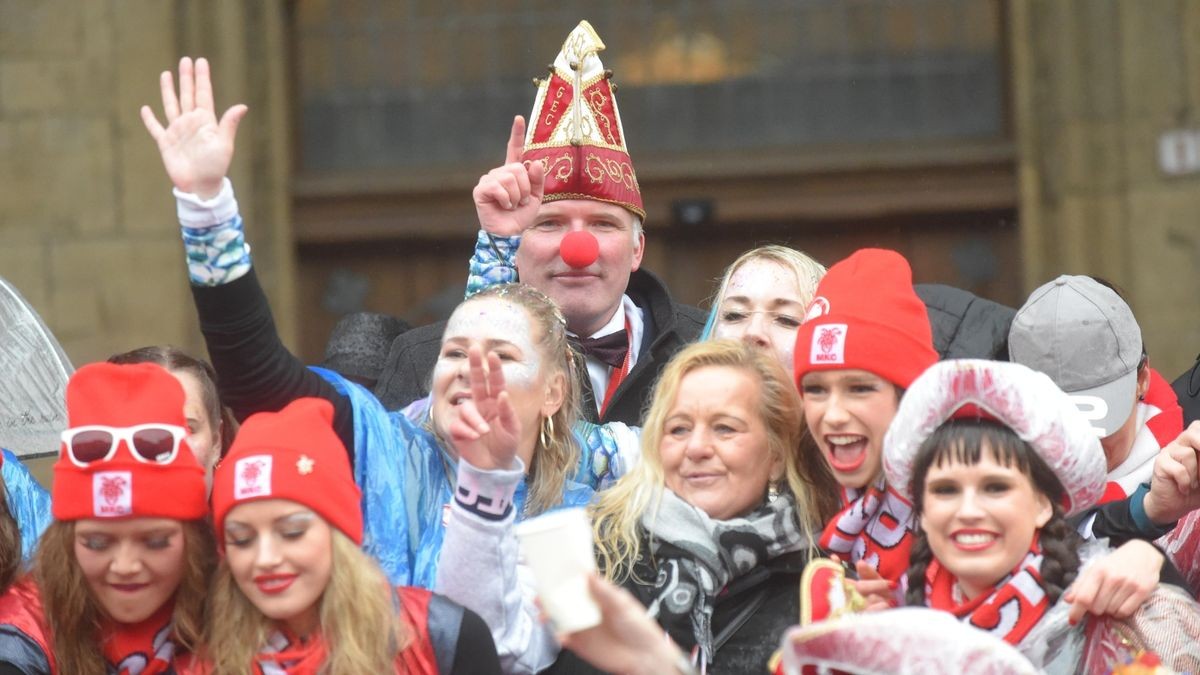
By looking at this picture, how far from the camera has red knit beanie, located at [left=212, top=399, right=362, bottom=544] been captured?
139 inches

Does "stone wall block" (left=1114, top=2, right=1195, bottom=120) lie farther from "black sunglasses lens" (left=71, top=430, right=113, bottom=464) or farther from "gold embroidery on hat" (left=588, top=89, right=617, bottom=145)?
"black sunglasses lens" (left=71, top=430, right=113, bottom=464)

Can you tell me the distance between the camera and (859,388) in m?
3.90

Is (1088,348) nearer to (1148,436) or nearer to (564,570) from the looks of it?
(1148,436)

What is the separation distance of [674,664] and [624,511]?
919mm

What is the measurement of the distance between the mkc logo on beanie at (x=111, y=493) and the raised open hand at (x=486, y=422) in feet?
2.00

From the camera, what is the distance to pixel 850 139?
25.6 ft

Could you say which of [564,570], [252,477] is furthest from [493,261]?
[564,570]

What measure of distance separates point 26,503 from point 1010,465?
83.4 inches

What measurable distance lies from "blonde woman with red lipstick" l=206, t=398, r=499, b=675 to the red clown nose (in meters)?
1.28

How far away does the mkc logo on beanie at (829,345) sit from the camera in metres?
3.88

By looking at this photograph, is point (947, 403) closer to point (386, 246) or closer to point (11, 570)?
point (11, 570)

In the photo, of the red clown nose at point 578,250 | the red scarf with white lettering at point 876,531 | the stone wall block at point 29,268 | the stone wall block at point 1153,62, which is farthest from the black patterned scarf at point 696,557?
the stone wall block at point 29,268

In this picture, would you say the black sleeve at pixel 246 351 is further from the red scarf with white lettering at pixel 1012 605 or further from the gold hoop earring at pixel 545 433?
the red scarf with white lettering at pixel 1012 605

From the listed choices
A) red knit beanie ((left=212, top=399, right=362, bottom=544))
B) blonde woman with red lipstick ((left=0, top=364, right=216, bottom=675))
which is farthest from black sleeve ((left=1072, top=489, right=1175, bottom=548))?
blonde woman with red lipstick ((left=0, top=364, right=216, bottom=675))
